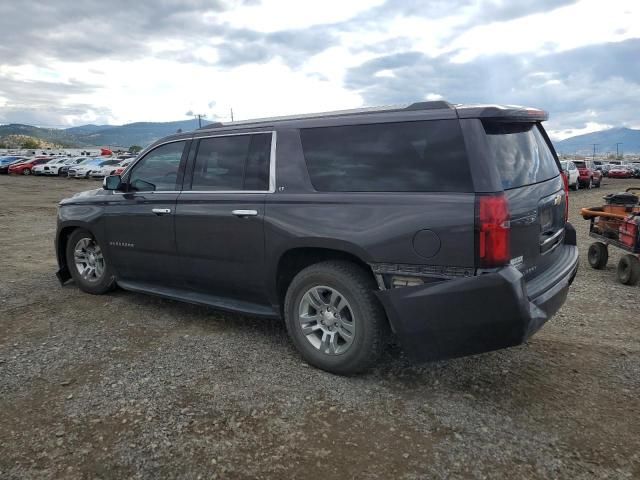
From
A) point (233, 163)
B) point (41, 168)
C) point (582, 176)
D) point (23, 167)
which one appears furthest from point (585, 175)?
point (23, 167)

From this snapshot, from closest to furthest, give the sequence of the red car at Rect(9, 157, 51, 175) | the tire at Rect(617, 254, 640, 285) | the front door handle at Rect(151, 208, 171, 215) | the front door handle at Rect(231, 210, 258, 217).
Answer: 1. the front door handle at Rect(231, 210, 258, 217)
2. the front door handle at Rect(151, 208, 171, 215)
3. the tire at Rect(617, 254, 640, 285)
4. the red car at Rect(9, 157, 51, 175)

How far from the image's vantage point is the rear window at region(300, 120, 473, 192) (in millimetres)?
3229

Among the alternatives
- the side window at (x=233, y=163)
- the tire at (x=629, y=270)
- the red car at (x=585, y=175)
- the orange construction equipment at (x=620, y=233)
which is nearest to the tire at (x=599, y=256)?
the orange construction equipment at (x=620, y=233)

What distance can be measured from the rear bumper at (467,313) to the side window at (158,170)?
2455 mm

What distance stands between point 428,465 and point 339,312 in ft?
4.11

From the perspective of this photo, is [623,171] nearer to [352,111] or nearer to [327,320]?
[352,111]

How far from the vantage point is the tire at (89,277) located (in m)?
5.56

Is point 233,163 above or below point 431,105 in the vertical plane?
below

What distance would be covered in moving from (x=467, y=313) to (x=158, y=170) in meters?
3.24

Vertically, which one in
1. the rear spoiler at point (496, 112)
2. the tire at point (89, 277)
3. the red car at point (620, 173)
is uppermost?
the rear spoiler at point (496, 112)

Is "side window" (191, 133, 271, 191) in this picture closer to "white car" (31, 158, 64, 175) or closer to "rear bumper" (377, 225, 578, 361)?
"rear bumper" (377, 225, 578, 361)

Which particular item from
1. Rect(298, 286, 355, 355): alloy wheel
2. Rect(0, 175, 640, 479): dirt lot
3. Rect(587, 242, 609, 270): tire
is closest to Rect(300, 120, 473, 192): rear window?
Rect(298, 286, 355, 355): alloy wheel

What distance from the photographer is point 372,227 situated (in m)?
3.43

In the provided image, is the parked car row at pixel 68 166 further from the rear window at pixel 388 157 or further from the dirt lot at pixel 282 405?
the rear window at pixel 388 157
